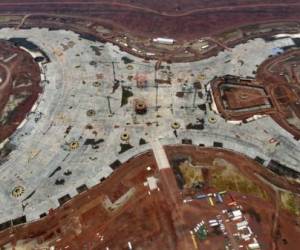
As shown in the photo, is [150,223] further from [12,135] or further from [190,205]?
[12,135]

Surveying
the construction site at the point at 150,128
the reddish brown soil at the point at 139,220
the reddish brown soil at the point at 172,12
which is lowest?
the reddish brown soil at the point at 139,220

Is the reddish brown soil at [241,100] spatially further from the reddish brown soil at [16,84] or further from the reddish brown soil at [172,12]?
the reddish brown soil at [16,84]

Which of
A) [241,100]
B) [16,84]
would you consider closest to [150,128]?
[241,100]

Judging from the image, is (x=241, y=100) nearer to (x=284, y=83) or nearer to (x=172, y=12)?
(x=284, y=83)

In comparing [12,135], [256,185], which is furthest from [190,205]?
[12,135]

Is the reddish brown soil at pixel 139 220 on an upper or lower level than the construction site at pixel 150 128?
lower

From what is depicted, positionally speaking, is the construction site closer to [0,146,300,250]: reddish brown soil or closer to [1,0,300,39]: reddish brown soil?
[0,146,300,250]: reddish brown soil

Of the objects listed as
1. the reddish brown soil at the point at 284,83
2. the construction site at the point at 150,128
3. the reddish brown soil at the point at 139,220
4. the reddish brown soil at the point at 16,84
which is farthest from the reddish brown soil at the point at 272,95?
the reddish brown soil at the point at 16,84
